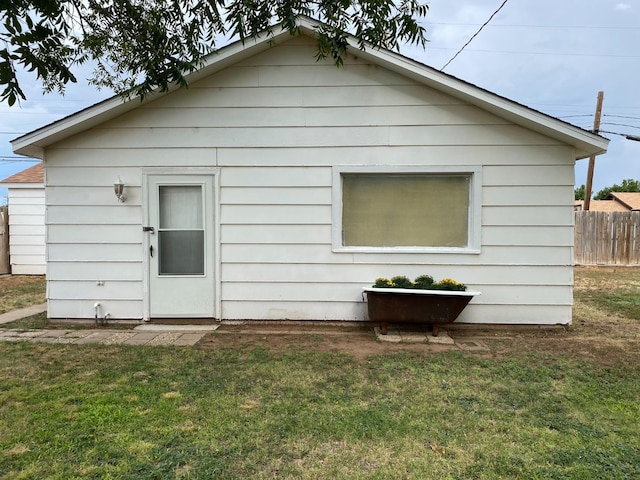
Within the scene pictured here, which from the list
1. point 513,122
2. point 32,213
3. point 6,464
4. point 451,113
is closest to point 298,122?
point 451,113

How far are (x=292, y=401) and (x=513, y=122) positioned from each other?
14.3ft

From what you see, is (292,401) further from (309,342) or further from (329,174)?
(329,174)

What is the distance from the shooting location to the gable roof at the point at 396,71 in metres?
4.82

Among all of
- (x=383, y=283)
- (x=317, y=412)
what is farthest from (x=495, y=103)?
(x=317, y=412)

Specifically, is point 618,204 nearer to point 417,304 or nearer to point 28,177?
point 417,304

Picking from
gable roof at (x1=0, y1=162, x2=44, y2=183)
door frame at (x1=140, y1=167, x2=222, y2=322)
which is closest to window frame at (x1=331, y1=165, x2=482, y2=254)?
door frame at (x1=140, y1=167, x2=222, y2=322)

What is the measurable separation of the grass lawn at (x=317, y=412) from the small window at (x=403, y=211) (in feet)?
4.85

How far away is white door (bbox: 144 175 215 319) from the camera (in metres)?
5.45

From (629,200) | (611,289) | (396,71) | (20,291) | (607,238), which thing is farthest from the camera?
(629,200)

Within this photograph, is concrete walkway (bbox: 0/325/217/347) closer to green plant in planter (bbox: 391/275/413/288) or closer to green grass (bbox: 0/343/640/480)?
green grass (bbox: 0/343/640/480)

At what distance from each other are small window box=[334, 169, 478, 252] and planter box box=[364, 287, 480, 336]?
80cm

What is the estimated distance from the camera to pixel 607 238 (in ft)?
40.5

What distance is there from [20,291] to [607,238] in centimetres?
1563

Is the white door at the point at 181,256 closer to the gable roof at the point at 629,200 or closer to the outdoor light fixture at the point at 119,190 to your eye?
the outdoor light fixture at the point at 119,190
